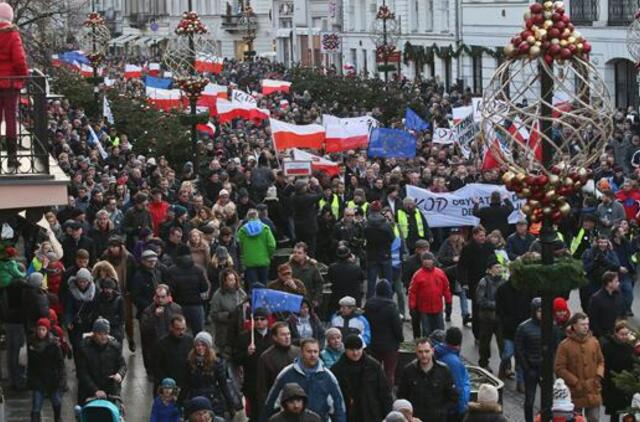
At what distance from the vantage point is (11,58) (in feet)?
52.9

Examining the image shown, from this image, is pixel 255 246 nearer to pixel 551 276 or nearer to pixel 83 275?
pixel 83 275

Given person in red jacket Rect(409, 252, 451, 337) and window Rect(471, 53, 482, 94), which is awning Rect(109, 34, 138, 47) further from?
person in red jacket Rect(409, 252, 451, 337)

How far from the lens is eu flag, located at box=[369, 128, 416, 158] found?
34562mm

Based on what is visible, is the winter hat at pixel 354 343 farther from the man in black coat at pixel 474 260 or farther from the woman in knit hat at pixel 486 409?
the man in black coat at pixel 474 260

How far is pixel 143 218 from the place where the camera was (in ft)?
83.1

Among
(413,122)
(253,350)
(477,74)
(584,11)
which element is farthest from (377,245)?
(477,74)

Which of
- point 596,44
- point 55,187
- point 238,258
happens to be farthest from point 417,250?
point 596,44

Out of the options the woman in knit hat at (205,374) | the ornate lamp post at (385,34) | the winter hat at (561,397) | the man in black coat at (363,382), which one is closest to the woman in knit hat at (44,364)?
the woman in knit hat at (205,374)

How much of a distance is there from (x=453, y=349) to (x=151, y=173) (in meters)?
16.9

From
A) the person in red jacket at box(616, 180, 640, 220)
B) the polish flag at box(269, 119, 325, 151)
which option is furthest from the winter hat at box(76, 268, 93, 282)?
the polish flag at box(269, 119, 325, 151)

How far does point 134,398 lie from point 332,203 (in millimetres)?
8742

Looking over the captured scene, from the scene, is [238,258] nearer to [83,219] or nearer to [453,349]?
[83,219]

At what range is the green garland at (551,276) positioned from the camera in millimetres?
13258

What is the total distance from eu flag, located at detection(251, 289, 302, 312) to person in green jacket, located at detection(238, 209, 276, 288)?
5.28 metres
